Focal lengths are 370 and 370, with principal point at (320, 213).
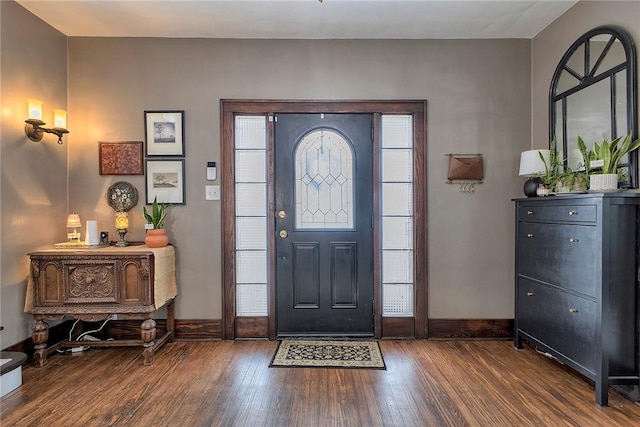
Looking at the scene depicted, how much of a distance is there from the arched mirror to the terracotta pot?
3.26 m

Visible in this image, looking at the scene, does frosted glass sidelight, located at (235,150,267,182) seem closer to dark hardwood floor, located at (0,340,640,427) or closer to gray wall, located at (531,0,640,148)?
dark hardwood floor, located at (0,340,640,427)

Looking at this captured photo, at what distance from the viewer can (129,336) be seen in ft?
10.7

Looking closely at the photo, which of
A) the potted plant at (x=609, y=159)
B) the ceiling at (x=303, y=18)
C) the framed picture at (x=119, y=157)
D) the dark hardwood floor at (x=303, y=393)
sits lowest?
the dark hardwood floor at (x=303, y=393)

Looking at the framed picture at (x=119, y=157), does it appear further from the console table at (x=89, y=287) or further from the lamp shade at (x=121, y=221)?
the console table at (x=89, y=287)

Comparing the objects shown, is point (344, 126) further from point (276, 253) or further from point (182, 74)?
point (182, 74)

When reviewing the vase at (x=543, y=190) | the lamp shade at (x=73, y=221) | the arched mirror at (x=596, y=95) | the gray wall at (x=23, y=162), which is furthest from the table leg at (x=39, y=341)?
the arched mirror at (x=596, y=95)

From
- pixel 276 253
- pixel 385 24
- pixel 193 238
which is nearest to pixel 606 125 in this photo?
pixel 385 24

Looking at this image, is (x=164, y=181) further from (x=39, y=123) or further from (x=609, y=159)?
(x=609, y=159)

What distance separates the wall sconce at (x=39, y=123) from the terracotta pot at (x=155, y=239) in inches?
42.4

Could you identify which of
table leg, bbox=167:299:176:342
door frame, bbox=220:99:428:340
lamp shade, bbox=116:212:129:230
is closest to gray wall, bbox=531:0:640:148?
door frame, bbox=220:99:428:340

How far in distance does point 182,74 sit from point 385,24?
1796 millimetres

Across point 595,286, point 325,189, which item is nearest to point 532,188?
point 595,286

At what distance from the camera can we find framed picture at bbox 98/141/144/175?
325 centimetres

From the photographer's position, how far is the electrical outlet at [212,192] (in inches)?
129
